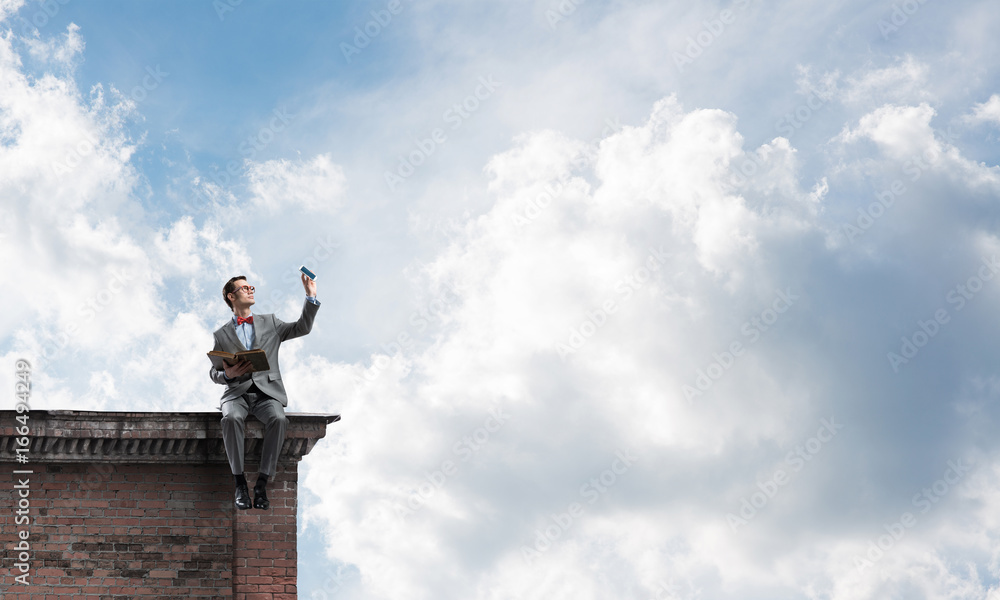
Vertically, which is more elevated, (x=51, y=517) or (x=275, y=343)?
(x=275, y=343)

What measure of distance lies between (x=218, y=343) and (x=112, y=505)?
2271mm

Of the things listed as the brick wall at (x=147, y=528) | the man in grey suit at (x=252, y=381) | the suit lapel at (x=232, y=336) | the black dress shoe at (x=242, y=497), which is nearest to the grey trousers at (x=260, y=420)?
the man in grey suit at (x=252, y=381)

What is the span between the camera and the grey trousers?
938 cm

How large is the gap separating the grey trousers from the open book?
0.37 metres

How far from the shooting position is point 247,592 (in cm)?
947

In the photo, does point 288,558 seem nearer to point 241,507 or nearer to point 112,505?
point 241,507

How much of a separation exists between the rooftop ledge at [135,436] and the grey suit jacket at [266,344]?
38 cm

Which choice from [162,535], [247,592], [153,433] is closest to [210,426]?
[153,433]

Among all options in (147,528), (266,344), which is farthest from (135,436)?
(266,344)

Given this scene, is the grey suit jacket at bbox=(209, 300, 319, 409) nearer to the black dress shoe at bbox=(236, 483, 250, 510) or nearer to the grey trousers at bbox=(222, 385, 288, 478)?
the grey trousers at bbox=(222, 385, 288, 478)

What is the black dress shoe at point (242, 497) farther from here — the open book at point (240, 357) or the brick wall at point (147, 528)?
the open book at point (240, 357)

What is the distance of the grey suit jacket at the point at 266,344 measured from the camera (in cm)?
964

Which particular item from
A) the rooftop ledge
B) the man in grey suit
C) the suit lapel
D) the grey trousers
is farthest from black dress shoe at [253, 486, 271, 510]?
the suit lapel

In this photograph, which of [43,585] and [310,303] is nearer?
[43,585]
